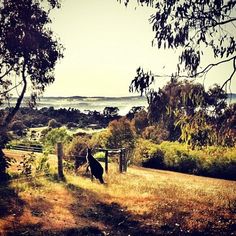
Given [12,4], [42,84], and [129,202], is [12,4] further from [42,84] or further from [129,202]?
[129,202]

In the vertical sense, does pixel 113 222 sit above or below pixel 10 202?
below

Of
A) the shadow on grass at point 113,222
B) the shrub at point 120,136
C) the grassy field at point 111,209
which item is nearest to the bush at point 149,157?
the shrub at point 120,136

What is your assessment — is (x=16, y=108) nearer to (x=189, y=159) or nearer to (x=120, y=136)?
(x=120, y=136)

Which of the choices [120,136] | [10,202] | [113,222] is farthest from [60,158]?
[120,136]

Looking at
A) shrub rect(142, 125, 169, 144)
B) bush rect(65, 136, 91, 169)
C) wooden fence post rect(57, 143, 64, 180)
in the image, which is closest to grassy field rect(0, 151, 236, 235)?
wooden fence post rect(57, 143, 64, 180)

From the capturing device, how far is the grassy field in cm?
906

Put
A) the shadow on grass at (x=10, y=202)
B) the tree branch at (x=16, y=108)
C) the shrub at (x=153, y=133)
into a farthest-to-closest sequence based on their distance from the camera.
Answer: the shrub at (x=153, y=133), the tree branch at (x=16, y=108), the shadow on grass at (x=10, y=202)

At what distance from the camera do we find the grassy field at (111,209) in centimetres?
906

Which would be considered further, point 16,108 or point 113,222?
point 16,108

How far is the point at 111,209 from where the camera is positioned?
35.8 feet

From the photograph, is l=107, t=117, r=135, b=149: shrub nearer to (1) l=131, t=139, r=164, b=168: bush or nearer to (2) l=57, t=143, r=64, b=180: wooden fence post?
(1) l=131, t=139, r=164, b=168: bush

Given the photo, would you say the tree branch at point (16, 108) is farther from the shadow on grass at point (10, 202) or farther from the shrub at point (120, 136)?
the shrub at point (120, 136)

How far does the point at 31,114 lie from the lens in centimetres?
6406

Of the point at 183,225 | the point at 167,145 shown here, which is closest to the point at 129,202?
the point at 183,225
